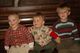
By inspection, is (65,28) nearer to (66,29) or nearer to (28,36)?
(66,29)

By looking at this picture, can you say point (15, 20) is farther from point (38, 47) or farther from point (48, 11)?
point (48, 11)

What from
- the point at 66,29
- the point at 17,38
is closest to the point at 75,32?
the point at 66,29

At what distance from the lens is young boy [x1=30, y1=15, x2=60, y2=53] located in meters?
2.45

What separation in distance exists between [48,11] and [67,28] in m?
0.42

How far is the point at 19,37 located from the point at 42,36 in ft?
0.80

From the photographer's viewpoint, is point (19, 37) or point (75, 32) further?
point (75, 32)

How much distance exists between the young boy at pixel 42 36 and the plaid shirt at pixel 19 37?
97 millimetres

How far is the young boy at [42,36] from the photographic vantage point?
245cm

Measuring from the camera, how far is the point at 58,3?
292cm

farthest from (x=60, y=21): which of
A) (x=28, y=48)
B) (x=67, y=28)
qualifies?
(x=28, y=48)

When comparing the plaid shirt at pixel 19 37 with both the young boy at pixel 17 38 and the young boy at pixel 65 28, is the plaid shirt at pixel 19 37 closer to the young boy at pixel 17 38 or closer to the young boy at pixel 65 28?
the young boy at pixel 17 38

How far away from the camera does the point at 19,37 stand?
94.8 inches

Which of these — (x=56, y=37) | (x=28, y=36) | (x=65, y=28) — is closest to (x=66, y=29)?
(x=65, y=28)

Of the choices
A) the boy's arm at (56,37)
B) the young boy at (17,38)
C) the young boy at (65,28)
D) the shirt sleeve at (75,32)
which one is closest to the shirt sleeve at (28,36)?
the young boy at (17,38)
